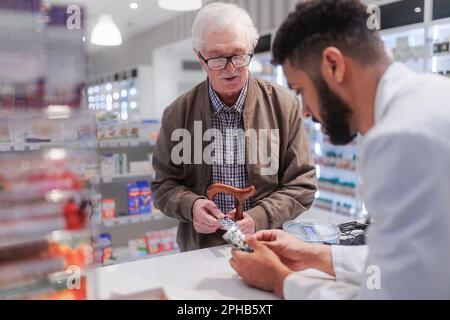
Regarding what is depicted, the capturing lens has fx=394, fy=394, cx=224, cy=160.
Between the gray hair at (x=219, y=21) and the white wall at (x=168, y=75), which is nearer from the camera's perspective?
the gray hair at (x=219, y=21)

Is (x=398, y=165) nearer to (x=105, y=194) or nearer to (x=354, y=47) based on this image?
(x=354, y=47)

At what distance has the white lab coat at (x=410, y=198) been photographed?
0.75 metres

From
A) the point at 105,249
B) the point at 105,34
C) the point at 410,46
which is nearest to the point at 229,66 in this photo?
the point at 105,249

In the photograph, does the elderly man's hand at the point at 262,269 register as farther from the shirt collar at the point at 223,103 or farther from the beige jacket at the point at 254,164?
the shirt collar at the point at 223,103

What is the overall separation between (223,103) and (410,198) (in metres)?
1.24

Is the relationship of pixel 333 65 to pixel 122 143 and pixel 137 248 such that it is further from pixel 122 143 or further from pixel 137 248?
pixel 137 248

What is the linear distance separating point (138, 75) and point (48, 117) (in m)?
9.56

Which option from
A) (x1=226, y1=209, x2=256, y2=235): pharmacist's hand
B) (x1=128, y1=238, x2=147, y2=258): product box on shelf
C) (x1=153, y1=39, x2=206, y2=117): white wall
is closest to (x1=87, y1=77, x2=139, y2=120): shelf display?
(x1=153, y1=39, x2=206, y2=117): white wall

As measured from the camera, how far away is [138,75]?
33.9 feet

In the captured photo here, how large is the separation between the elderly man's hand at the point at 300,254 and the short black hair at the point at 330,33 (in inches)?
22.0

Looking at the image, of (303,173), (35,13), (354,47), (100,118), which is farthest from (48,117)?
(100,118)

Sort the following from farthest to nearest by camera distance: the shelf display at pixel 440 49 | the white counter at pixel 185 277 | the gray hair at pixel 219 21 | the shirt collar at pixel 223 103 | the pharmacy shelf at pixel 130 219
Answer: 1. the pharmacy shelf at pixel 130 219
2. the shelf display at pixel 440 49
3. the shirt collar at pixel 223 103
4. the gray hair at pixel 219 21
5. the white counter at pixel 185 277

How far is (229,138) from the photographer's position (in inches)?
73.9

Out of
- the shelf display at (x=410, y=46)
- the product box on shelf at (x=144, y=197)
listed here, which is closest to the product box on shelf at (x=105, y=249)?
the product box on shelf at (x=144, y=197)
